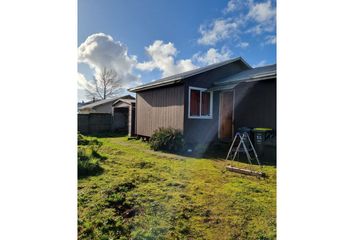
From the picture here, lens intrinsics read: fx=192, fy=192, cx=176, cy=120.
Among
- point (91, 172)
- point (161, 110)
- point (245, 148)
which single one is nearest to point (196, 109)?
point (161, 110)

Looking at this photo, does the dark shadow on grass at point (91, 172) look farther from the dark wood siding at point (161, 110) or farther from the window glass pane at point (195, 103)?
the window glass pane at point (195, 103)

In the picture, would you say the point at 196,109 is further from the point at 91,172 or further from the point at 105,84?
the point at 105,84

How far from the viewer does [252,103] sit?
2986 mm

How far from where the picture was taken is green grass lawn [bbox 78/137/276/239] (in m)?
1.22

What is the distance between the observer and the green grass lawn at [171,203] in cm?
122

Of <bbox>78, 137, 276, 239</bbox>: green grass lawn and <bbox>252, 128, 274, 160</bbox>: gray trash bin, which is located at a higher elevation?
<bbox>252, 128, 274, 160</bbox>: gray trash bin

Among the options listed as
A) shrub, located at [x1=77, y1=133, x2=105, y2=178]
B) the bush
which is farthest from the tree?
the bush

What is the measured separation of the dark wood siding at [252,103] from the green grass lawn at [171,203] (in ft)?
2.90

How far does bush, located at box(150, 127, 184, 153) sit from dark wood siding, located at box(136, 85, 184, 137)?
0.42 m

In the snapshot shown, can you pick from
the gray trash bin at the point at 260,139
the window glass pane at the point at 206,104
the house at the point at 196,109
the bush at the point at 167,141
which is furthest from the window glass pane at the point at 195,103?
the gray trash bin at the point at 260,139

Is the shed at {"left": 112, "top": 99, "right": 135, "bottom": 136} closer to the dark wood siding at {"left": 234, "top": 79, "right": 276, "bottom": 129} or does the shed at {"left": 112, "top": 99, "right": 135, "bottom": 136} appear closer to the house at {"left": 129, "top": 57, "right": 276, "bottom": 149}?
the house at {"left": 129, "top": 57, "right": 276, "bottom": 149}

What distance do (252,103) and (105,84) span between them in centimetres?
233

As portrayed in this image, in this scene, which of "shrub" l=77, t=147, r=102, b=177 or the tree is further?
"shrub" l=77, t=147, r=102, b=177
